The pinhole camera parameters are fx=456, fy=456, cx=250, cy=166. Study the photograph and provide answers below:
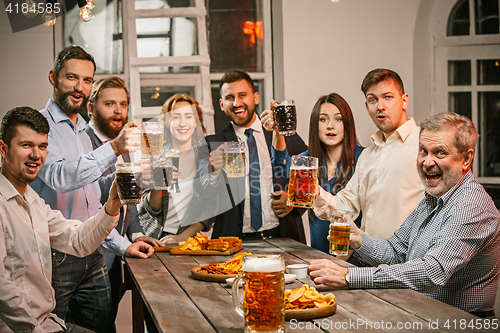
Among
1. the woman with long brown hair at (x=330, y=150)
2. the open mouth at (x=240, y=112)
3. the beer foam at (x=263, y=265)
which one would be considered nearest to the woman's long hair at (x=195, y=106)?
the open mouth at (x=240, y=112)

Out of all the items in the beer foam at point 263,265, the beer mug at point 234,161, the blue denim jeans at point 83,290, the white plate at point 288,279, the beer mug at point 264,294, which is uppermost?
the beer mug at point 234,161

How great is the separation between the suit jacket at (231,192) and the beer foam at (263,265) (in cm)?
215

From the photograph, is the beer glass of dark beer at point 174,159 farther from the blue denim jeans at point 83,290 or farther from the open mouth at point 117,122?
the blue denim jeans at point 83,290

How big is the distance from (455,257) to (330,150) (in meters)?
1.98

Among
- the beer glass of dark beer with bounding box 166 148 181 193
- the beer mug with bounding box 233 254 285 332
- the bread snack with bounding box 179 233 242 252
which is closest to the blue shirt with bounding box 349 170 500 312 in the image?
the beer mug with bounding box 233 254 285 332

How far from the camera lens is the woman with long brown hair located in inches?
145

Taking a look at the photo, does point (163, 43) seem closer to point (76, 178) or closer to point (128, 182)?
point (76, 178)

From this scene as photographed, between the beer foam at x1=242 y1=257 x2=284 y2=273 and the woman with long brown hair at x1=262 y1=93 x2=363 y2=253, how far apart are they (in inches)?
86.0

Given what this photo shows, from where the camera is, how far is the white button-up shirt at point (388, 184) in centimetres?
322

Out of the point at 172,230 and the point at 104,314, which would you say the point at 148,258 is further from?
the point at 172,230

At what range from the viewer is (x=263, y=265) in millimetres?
1428

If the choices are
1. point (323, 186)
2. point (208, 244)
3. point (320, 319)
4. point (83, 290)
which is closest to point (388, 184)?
point (323, 186)

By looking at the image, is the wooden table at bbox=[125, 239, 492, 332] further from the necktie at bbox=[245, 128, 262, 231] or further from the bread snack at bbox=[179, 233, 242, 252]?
the necktie at bbox=[245, 128, 262, 231]

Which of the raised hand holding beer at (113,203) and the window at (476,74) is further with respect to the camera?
the window at (476,74)
